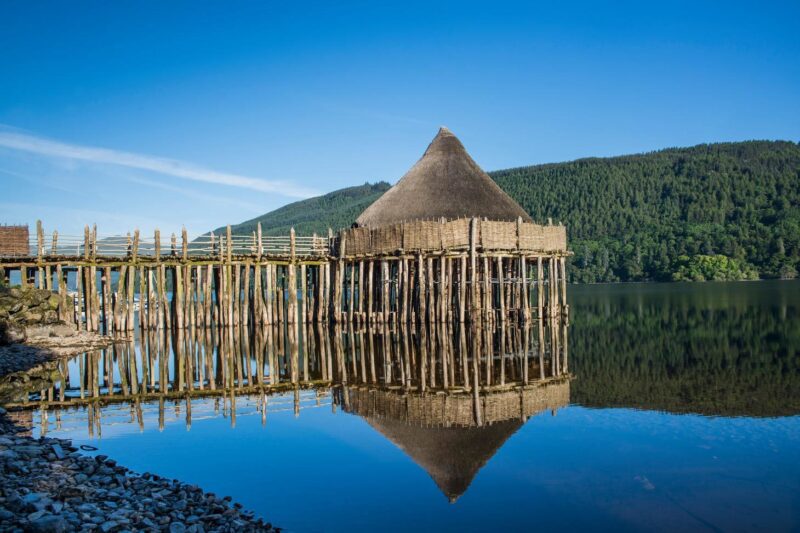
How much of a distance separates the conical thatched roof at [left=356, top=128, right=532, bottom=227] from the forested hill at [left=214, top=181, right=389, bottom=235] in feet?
300

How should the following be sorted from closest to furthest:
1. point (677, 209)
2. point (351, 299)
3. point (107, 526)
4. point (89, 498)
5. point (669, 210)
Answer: point (107, 526) < point (89, 498) < point (351, 299) < point (677, 209) < point (669, 210)

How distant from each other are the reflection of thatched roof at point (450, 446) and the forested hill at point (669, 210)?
95307mm

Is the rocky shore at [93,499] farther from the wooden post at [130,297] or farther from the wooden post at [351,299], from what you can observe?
the wooden post at [351,299]

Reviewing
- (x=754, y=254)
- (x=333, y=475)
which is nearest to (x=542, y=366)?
(x=333, y=475)

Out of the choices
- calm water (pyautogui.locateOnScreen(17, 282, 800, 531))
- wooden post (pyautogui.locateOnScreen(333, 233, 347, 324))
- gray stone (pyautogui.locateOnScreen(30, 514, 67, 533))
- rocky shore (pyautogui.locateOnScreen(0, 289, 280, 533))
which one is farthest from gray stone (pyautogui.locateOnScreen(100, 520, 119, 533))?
wooden post (pyautogui.locateOnScreen(333, 233, 347, 324))

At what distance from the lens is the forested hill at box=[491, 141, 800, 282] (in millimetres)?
103312

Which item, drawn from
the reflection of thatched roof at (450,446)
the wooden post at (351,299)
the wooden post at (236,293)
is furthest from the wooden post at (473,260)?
the reflection of thatched roof at (450,446)

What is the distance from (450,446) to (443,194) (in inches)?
976

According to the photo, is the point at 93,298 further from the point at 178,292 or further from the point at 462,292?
the point at 462,292

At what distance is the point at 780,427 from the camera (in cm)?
1280

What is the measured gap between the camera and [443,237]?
1220 inches

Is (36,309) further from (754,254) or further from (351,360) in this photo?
(754,254)

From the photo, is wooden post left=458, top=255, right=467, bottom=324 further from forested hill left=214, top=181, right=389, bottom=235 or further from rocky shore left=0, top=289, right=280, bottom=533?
forested hill left=214, top=181, right=389, bottom=235

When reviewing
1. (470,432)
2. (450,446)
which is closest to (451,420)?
(470,432)
